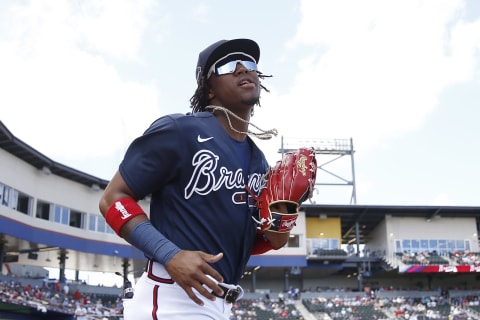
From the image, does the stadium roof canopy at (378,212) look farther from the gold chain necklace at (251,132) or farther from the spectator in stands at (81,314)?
the gold chain necklace at (251,132)

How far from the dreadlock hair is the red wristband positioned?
87 centimetres

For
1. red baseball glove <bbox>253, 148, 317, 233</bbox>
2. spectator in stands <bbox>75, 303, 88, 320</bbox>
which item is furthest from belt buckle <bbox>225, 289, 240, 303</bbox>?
spectator in stands <bbox>75, 303, 88, 320</bbox>

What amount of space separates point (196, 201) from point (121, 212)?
39 centimetres

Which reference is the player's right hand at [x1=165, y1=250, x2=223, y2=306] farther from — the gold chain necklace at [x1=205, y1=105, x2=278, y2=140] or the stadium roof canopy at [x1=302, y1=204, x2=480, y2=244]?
the stadium roof canopy at [x1=302, y1=204, x2=480, y2=244]

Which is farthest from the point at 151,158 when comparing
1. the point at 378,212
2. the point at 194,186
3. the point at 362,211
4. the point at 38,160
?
the point at 378,212

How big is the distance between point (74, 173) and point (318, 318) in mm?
18742

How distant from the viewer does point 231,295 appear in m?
2.90

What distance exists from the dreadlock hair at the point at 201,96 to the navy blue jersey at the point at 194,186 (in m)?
0.33

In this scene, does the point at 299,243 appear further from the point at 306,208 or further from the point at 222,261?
the point at 222,261

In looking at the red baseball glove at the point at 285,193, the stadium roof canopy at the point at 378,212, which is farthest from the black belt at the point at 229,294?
the stadium roof canopy at the point at 378,212

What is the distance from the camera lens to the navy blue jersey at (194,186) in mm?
2912

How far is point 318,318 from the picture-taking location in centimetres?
3775

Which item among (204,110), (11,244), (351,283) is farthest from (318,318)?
(204,110)

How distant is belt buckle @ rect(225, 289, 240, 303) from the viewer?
9.44ft
